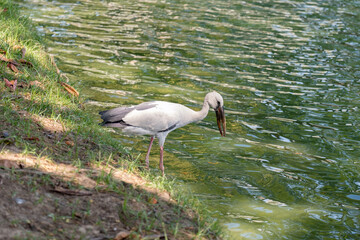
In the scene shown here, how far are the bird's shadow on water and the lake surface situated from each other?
3.63ft

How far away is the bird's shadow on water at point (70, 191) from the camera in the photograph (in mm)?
3906

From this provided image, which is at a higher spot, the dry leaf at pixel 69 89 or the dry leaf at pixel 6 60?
the dry leaf at pixel 6 60

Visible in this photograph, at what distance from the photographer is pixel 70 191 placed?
438cm

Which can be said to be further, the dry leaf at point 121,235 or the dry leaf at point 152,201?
the dry leaf at point 152,201

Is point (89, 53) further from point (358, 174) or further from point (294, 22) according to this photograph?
point (294, 22)

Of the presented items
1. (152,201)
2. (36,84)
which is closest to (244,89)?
(36,84)

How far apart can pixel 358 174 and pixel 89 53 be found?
Answer: 7958mm

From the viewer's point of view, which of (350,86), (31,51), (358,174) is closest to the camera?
(358,174)

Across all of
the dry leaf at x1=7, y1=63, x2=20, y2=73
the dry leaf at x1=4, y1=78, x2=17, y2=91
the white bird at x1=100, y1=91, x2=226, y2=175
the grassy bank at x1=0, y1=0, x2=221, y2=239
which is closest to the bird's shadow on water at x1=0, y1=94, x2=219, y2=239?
the grassy bank at x1=0, y1=0, x2=221, y2=239

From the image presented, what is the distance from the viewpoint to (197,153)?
760 centimetres

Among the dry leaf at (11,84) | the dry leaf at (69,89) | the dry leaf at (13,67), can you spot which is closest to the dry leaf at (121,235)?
the dry leaf at (11,84)

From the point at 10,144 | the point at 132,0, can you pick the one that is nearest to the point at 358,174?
the point at 10,144

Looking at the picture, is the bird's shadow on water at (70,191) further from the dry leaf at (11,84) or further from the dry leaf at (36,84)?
the dry leaf at (36,84)

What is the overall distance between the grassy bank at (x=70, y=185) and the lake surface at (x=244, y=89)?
3.29 ft
